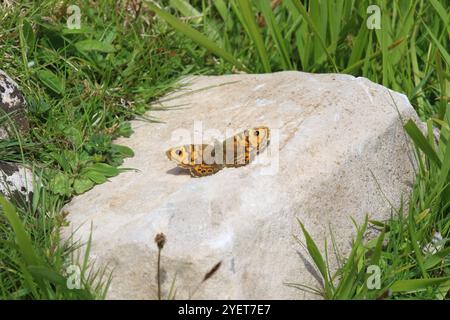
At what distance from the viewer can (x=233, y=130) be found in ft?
11.6

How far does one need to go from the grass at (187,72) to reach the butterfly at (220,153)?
39cm

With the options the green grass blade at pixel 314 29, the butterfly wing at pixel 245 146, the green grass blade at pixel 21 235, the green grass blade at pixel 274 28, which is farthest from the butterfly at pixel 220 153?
the green grass blade at pixel 274 28

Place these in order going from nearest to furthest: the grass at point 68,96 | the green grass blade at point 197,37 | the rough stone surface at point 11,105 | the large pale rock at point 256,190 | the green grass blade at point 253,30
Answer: the large pale rock at point 256,190 → the grass at point 68,96 → the rough stone surface at point 11,105 → the green grass blade at point 197,37 → the green grass blade at point 253,30

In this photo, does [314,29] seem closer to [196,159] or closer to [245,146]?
[245,146]

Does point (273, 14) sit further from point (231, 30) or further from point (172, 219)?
point (172, 219)

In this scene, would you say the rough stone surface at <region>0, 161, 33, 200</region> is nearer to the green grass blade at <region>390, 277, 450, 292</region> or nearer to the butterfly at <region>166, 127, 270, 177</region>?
the butterfly at <region>166, 127, 270, 177</region>

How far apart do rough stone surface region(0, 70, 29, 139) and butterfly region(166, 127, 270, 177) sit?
0.79 m

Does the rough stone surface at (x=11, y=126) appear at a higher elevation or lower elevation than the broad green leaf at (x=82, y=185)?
higher

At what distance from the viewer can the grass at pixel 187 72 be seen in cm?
310

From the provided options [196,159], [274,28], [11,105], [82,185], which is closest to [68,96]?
[11,105]

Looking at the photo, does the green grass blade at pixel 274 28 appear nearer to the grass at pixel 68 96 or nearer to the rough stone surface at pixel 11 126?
the grass at pixel 68 96

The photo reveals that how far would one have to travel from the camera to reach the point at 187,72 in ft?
14.3
